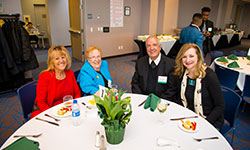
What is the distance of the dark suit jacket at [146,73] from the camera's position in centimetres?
231

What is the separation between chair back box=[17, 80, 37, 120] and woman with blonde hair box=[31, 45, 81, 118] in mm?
94

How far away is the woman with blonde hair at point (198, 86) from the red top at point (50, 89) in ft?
4.23

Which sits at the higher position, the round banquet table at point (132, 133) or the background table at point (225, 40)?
the background table at point (225, 40)

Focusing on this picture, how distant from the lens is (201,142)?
124 centimetres

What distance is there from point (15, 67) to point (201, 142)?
3.71 m

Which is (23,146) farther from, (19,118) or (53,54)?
(19,118)

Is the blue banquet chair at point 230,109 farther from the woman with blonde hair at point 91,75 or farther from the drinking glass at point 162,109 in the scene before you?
the woman with blonde hair at point 91,75

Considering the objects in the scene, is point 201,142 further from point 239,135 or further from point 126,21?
point 126,21

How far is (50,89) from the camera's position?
6.47ft

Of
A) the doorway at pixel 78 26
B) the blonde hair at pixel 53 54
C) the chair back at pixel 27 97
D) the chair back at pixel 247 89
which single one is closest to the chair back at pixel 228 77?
the chair back at pixel 247 89

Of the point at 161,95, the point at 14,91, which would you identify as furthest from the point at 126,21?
the point at 161,95

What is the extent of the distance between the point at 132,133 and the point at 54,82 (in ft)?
3.66

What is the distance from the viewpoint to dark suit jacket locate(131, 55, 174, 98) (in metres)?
2.31

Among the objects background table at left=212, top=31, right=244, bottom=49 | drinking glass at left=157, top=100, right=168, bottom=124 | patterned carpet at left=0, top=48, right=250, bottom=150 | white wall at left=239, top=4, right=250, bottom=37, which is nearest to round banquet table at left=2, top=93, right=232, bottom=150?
drinking glass at left=157, top=100, right=168, bottom=124
